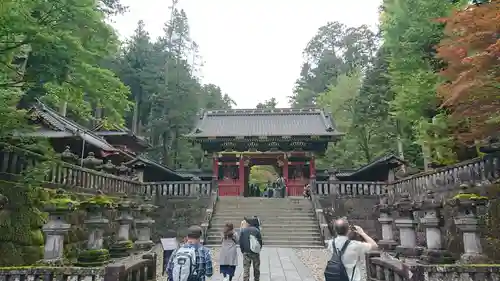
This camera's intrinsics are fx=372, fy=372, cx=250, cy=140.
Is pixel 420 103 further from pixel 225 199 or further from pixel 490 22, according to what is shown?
pixel 225 199

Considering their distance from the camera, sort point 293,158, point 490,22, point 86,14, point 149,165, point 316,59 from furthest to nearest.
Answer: point 316,59, point 293,158, point 149,165, point 86,14, point 490,22

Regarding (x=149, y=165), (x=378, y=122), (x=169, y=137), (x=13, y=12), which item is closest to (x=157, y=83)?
(x=169, y=137)

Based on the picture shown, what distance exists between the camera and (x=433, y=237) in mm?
6812

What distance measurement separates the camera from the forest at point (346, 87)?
7914 mm

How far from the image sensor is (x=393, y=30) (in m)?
19.4

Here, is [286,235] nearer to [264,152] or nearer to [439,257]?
A: [439,257]

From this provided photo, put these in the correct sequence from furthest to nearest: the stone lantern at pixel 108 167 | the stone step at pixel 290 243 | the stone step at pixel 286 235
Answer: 1. the stone lantern at pixel 108 167
2. the stone step at pixel 286 235
3. the stone step at pixel 290 243

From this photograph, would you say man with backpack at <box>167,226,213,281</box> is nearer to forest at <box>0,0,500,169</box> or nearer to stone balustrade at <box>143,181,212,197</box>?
forest at <box>0,0,500,169</box>

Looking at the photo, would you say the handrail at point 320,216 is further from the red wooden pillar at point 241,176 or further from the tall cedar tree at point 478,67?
the tall cedar tree at point 478,67

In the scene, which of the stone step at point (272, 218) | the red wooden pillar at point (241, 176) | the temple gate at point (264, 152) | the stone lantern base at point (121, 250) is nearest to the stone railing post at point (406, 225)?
the stone lantern base at point (121, 250)

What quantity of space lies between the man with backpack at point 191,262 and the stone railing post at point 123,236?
473 centimetres

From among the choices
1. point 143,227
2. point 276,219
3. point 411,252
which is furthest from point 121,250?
point 276,219

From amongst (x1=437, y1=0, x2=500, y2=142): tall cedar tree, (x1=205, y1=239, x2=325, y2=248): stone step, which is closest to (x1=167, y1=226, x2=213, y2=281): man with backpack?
(x1=437, y1=0, x2=500, y2=142): tall cedar tree

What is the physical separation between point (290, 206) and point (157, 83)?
83.9ft
